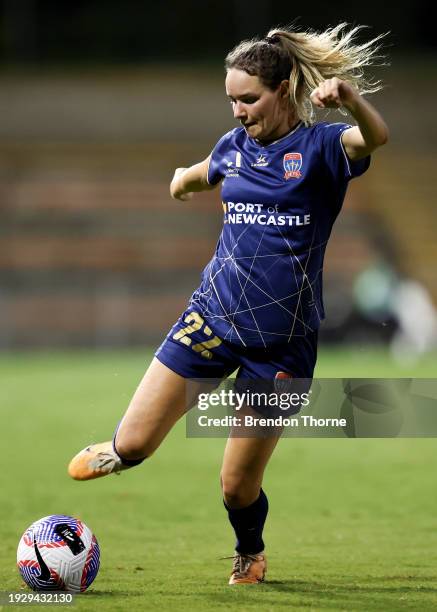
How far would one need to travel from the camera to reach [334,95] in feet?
14.0

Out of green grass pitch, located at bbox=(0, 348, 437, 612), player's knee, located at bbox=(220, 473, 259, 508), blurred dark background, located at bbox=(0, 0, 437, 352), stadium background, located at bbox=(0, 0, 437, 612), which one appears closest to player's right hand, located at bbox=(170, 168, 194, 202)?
player's knee, located at bbox=(220, 473, 259, 508)

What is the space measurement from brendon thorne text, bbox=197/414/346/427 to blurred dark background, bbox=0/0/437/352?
58.0ft

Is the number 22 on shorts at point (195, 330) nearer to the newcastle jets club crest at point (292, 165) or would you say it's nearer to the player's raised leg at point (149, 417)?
the player's raised leg at point (149, 417)

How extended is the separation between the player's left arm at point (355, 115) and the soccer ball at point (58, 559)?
6.64 feet

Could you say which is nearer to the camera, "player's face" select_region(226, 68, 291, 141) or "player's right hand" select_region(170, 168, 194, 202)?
"player's face" select_region(226, 68, 291, 141)

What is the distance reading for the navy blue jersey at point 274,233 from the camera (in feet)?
15.7

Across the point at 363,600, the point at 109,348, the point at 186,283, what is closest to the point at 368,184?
the point at 186,283

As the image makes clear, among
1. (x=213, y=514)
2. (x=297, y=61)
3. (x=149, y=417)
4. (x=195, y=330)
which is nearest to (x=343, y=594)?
(x=149, y=417)

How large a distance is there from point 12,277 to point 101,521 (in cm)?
1803

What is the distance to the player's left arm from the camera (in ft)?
14.1

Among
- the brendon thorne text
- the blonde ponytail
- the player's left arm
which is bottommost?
the brendon thorne text

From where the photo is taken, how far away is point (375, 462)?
10172 millimetres

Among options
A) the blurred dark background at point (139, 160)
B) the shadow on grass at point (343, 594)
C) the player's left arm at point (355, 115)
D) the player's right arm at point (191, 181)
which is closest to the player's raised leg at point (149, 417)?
the shadow on grass at point (343, 594)

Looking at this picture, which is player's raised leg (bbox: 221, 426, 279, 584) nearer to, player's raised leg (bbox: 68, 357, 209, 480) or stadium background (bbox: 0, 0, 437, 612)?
player's raised leg (bbox: 68, 357, 209, 480)
